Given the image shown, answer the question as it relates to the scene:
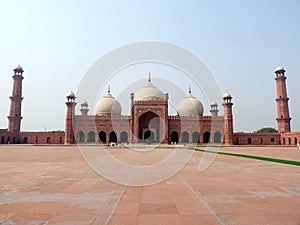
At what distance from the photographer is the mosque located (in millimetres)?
30814

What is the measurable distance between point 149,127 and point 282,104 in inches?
683

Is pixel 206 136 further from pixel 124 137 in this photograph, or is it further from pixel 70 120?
pixel 70 120

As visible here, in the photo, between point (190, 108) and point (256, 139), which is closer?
point (256, 139)

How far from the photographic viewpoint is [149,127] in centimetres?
3306

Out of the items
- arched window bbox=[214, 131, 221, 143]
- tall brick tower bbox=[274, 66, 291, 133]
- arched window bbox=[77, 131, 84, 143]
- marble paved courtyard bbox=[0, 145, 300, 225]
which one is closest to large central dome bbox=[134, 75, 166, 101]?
arched window bbox=[77, 131, 84, 143]

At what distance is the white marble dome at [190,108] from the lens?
34928mm

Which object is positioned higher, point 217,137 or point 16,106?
point 16,106

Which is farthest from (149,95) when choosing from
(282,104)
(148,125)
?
(282,104)

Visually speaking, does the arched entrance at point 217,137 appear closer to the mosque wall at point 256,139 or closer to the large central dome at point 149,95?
the mosque wall at point 256,139

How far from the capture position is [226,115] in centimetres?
3212

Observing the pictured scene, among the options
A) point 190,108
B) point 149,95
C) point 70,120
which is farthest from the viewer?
point 190,108

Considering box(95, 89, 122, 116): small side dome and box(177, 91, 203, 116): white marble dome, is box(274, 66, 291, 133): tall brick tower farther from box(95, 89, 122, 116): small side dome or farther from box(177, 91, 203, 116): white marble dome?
box(95, 89, 122, 116): small side dome

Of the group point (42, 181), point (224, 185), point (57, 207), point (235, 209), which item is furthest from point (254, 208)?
point (42, 181)

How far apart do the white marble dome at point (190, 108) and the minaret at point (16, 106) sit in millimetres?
21109
